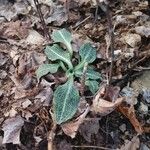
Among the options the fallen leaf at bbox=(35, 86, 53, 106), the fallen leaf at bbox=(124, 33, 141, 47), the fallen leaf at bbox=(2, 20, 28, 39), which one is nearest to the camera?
the fallen leaf at bbox=(35, 86, 53, 106)

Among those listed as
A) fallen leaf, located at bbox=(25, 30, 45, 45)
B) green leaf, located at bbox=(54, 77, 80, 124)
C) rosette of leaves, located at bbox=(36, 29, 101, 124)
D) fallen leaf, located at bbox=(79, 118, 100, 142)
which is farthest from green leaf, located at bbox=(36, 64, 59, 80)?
fallen leaf, located at bbox=(79, 118, 100, 142)

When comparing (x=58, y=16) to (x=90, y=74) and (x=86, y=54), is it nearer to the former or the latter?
(x=86, y=54)

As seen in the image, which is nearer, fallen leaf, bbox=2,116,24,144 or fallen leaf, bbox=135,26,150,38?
fallen leaf, bbox=2,116,24,144

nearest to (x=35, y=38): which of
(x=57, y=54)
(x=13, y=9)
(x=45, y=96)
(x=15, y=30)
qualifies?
(x=15, y=30)

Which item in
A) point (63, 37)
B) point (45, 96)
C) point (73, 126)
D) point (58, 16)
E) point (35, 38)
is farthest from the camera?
point (58, 16)

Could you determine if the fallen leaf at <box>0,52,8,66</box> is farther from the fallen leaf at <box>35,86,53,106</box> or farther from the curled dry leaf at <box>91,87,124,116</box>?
the curled dry leaf at <box>91,87,124,116</box>

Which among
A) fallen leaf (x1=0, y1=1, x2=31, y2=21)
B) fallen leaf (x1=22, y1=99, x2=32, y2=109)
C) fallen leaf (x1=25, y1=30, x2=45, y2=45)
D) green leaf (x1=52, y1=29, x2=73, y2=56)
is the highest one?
fallen leaf (x1=0, y1=1, x2=31, y2=21)

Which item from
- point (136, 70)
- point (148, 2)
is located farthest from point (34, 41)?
point (148, 2)
